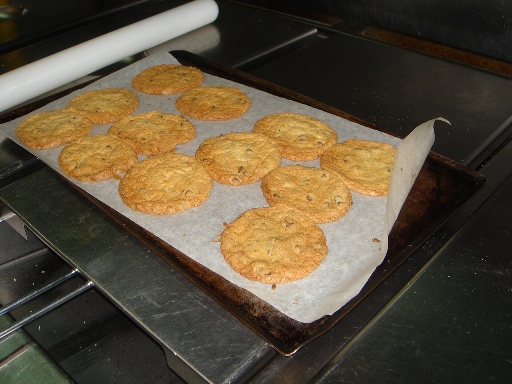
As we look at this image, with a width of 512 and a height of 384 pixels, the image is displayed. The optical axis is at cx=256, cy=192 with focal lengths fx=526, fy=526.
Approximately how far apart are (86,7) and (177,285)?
234 cm

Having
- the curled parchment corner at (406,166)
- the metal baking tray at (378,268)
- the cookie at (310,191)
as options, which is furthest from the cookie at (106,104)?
the curled parchment corner at (406,166)

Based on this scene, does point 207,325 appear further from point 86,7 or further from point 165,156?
point 86,7

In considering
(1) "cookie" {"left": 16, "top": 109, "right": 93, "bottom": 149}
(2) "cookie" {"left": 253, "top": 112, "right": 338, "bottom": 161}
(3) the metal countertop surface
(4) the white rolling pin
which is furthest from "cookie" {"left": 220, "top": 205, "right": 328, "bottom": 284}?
(4) the white rolling pin

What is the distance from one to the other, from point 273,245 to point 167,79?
1077 mm

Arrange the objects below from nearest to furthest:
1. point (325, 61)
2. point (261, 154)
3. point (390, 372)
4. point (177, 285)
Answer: point (390, 372)
point (177, 285)
point (261, 154)
point (325, 61)

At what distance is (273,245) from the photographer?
151 centimetres

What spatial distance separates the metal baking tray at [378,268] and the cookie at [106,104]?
0.48 meters

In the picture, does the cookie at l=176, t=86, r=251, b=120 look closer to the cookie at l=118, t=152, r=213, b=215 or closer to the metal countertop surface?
the cookie at l=118, t=152, r=213, b=215

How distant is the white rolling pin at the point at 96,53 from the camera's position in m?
2.16

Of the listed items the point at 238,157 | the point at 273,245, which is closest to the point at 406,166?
the point at 273,245

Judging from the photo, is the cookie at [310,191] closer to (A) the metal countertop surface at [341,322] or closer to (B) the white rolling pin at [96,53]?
(A) the metal countertop surface at [341,322]

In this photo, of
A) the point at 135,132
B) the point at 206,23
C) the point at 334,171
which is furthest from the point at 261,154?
the point at 206,23

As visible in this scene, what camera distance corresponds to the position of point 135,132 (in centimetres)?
200

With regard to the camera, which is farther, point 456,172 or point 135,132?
point 135,132
